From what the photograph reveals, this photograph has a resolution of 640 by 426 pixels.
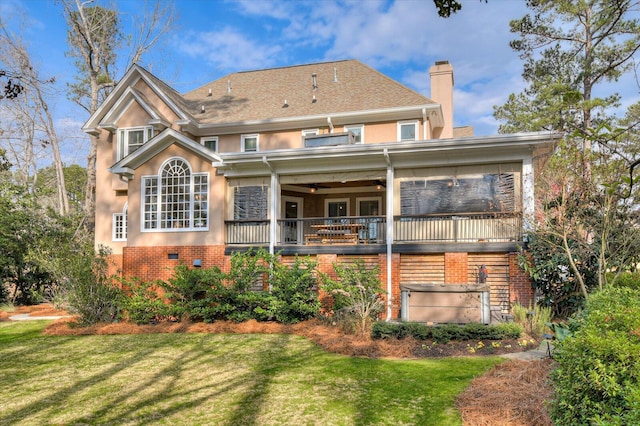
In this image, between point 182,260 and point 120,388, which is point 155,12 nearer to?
point 182,260

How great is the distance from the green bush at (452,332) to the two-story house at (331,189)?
0.95m

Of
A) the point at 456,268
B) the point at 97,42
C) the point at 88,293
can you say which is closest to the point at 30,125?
the point at 97,42

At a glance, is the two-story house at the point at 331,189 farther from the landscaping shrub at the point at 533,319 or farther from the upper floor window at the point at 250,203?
the landscaping shrub at the point at 533,319

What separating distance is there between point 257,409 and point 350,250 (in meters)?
8.04

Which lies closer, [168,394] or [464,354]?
[168,394]

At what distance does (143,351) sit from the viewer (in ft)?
31.4

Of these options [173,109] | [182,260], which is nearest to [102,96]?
[173,109]

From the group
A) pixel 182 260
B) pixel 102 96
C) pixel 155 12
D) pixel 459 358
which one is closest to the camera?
pixel 459 358

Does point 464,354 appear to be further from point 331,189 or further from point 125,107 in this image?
point 125,107

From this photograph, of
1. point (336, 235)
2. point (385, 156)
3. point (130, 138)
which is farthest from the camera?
point (130, 138)

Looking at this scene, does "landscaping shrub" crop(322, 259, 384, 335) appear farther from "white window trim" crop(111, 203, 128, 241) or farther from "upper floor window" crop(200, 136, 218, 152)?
"white window trim" crop(111, 203, 128, 241)

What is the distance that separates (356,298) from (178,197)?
705 cm

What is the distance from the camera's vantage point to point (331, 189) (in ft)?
61.5

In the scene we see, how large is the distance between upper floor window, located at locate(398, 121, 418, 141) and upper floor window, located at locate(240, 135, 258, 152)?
19.6 feet
